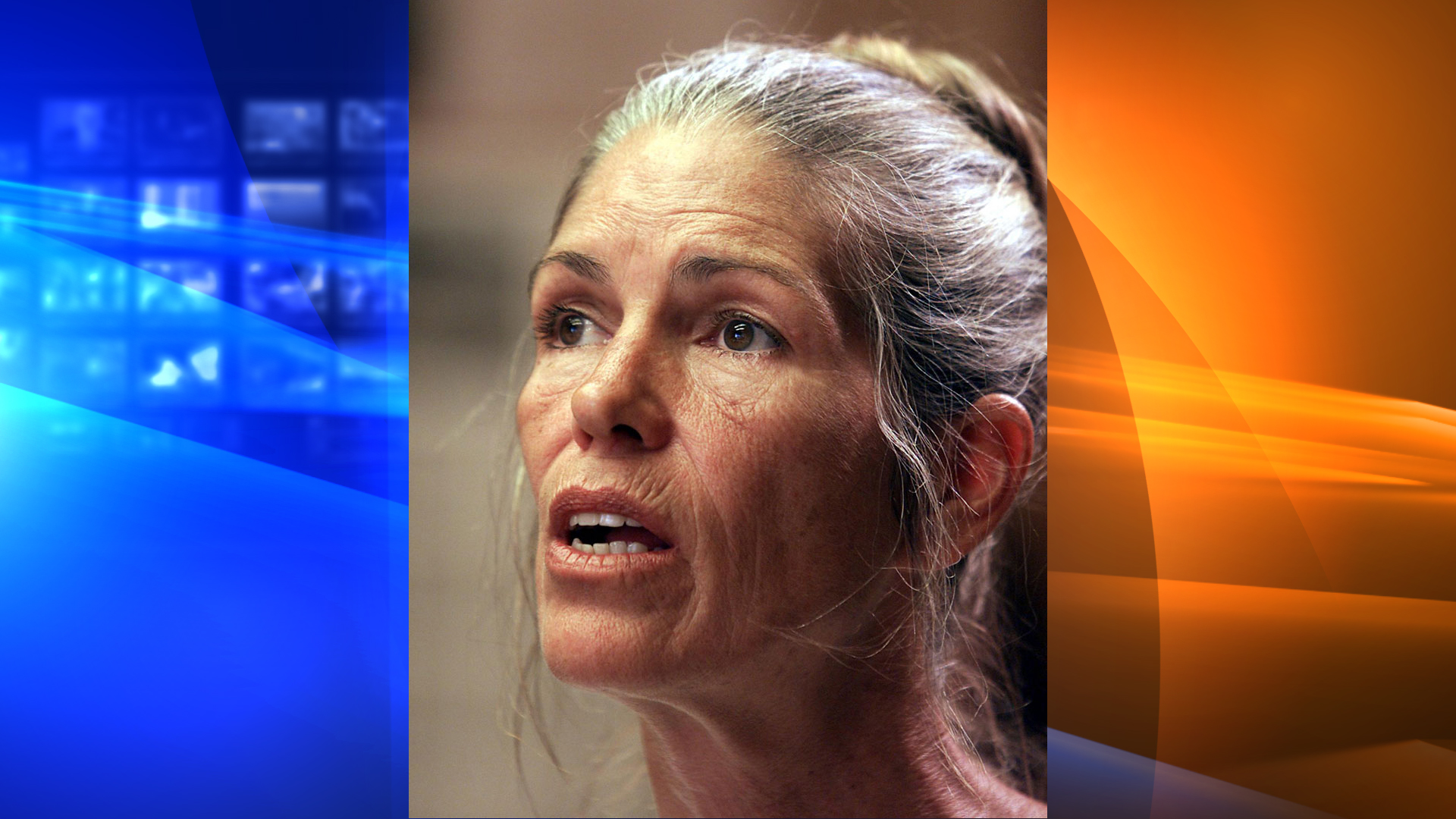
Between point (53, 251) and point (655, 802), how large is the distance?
5.48ft

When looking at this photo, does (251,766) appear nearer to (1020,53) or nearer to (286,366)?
(286,366)


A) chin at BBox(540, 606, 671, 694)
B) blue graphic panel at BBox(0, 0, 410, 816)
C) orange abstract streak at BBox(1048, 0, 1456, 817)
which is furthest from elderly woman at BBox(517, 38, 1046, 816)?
blue graphic panel at BBox(0, 0, 410, 816)

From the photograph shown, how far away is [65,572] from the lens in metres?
2.42

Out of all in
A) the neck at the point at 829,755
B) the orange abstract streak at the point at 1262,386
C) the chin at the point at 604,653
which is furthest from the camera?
the orange abstract streak at the point at 1262,386

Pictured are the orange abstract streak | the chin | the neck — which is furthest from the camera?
the orange abstract streak

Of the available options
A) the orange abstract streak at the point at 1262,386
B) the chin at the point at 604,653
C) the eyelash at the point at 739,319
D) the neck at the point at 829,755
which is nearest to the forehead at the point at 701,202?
the eyelash at the point at 739,319

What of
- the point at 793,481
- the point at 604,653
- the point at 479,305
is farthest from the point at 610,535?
the point at 479,305

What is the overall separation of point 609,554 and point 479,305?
624mm

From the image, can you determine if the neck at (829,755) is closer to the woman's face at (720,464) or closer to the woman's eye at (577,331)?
the woman's face at (720,464)

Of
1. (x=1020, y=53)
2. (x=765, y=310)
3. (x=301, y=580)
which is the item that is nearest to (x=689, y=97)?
(x=765, y=310)

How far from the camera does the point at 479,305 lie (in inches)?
95.5

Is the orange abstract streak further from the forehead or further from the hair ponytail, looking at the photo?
the forehead

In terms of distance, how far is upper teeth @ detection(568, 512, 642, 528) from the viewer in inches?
85.1

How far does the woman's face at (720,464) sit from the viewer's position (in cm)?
214
